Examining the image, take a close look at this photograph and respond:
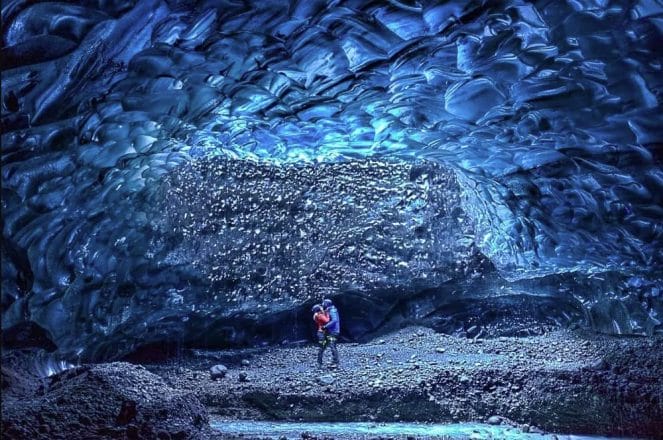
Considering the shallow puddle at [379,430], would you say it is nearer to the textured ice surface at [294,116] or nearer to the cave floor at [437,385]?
the cave floor at [437,385]

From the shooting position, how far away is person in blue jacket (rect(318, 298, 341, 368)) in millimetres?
2432

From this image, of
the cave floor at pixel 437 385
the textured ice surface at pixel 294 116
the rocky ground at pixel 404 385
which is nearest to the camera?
the textured ice surface at pixel 294 116

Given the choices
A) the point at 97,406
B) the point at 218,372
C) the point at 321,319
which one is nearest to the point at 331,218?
the point at 321,319

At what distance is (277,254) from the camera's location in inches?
99.7

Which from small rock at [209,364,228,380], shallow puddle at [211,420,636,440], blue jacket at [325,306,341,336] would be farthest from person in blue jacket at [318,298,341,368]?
small rock at [209,364,228,380]

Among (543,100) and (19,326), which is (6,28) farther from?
(543,100)

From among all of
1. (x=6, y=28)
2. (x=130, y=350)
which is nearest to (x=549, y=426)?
(x=130, y=350)

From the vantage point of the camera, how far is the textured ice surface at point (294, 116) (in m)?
2.06

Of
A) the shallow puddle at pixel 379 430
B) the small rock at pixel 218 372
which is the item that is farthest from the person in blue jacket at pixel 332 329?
the small rock at pixel 218 372

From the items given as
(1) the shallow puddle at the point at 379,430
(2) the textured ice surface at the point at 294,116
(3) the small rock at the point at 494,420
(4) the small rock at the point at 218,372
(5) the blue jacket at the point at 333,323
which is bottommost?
(3) the small rock at the point at 494,420

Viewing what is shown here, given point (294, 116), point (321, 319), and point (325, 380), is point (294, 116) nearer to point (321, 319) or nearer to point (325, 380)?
point (321, 319)

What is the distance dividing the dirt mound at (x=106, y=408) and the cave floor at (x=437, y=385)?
3.4 inches

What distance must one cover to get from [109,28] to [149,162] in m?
0.57

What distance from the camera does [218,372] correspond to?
2385 millimetres
